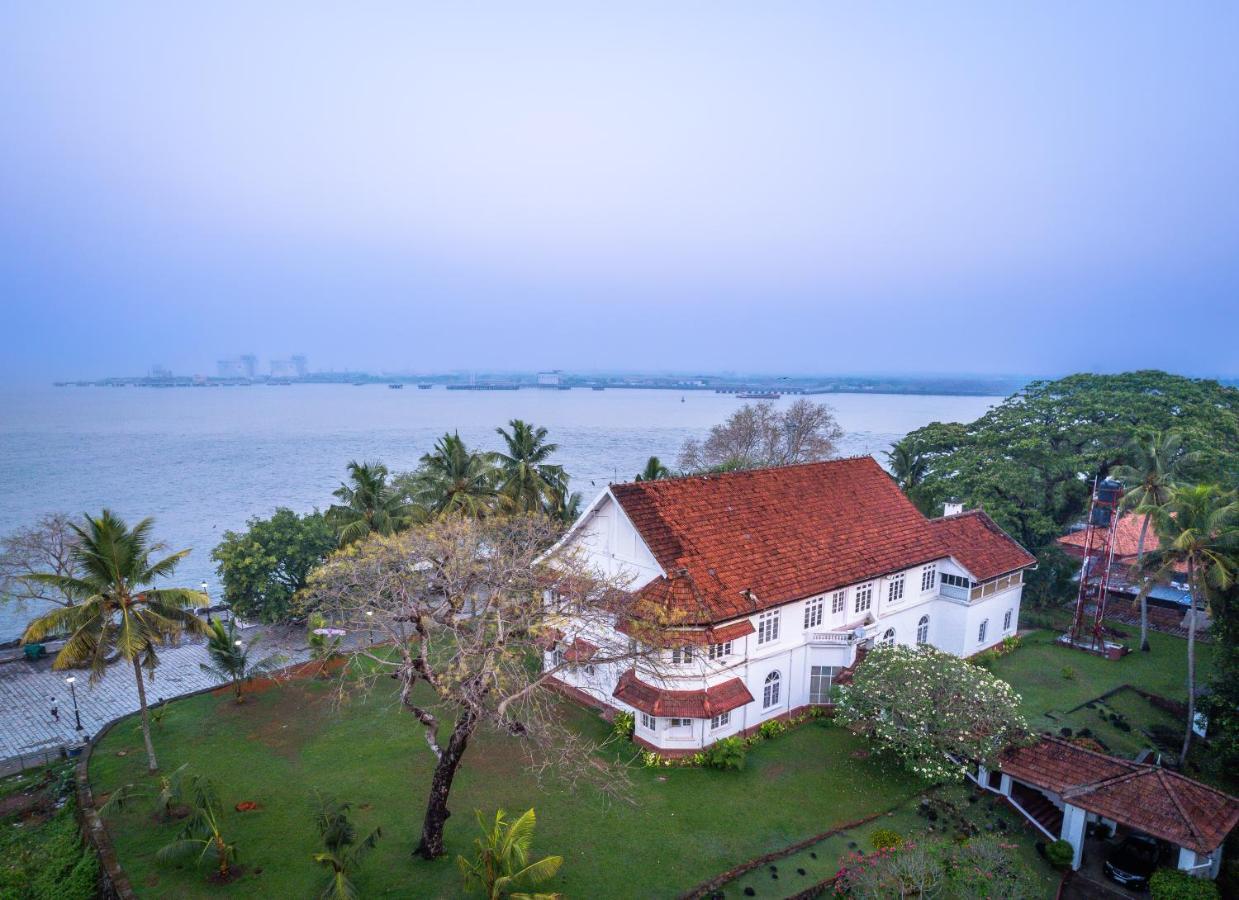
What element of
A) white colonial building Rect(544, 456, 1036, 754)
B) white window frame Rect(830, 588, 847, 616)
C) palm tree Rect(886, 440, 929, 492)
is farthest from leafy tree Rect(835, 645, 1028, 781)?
palm tree Rect(886, 440, 929, 492)

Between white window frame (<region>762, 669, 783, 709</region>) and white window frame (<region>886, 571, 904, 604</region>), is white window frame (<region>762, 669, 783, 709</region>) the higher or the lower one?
the lower one

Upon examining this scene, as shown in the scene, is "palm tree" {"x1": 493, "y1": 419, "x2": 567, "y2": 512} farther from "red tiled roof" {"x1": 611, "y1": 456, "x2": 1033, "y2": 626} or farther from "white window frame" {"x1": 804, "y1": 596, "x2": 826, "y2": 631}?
"white window frame" {"x1": 804, "y1": 596, "x2": 826, "y2": 631}

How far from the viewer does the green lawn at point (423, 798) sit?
1748 centimetres

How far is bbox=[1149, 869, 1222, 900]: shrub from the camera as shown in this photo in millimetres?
15945

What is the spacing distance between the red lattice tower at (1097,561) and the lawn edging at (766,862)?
18.4 meters

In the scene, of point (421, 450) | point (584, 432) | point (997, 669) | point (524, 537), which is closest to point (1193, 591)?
point (997, 669)

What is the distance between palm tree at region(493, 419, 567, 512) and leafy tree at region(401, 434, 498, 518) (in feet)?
3.34

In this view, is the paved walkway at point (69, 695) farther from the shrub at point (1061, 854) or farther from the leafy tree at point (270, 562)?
the shrub at point (1061, 854)

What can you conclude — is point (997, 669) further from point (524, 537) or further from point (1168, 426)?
point (524, 537)

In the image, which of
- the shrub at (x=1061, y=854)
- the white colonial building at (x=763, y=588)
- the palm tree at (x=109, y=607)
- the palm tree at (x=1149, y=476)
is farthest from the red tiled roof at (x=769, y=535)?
the palm tree at (x=109, y=607)

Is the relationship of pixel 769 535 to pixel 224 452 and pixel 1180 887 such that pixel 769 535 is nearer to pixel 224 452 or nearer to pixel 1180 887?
pixel 1180 887

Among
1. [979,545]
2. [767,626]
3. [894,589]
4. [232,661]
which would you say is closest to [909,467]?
[979,545]

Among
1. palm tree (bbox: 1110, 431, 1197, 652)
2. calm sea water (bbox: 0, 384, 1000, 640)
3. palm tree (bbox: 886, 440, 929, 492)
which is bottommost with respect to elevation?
calm sea water (bbox: 0, 384, 1000, 640)

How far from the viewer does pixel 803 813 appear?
20266 mm
